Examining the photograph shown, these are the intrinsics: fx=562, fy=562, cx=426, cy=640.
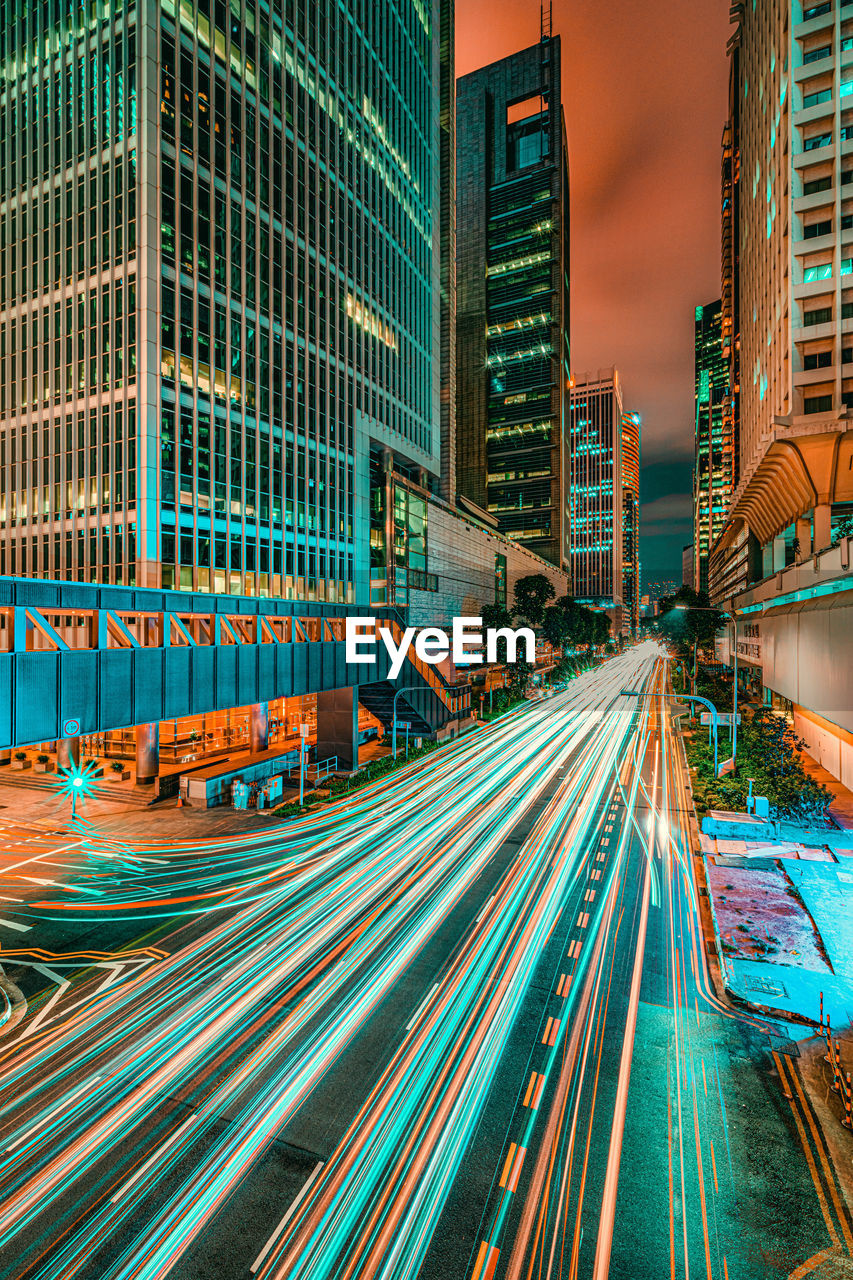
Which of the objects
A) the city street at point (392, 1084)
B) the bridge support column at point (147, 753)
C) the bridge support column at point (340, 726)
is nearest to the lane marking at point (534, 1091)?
the city street at point (392, 1084)

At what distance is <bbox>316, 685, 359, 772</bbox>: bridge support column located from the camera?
39.7 meters

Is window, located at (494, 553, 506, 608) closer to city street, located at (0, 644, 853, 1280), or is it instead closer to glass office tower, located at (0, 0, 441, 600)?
glass office tower, located at (0, 0, 441, 600)

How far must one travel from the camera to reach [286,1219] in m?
9.12

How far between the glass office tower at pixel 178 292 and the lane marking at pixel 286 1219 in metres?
35.4

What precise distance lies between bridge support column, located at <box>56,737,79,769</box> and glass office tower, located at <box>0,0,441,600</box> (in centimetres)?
1216

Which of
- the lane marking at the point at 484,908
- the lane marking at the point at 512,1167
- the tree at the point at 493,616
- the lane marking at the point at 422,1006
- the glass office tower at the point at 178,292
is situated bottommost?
the lane marking at the point at 484,908

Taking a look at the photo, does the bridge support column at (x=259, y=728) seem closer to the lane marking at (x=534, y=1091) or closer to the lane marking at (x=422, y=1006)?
the lane marking at (x=422, y=1006)

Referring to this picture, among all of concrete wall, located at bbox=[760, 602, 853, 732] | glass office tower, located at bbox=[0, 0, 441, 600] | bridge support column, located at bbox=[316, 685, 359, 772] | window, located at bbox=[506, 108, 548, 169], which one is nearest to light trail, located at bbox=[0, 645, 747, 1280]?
concrete wall, located at bbox=[760, 602, 853, 732]

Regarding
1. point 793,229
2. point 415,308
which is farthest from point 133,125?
point 793,229

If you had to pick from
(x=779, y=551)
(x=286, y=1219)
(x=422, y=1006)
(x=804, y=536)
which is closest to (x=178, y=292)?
(x=422, y=1006)

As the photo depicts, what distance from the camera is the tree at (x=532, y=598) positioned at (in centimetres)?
10288

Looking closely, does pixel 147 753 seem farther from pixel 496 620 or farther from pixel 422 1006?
pixel 496 620

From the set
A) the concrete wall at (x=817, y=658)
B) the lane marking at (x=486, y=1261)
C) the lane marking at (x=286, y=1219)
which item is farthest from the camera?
the concrete wall at (x=817, y=658)

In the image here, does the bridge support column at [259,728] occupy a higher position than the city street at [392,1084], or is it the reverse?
the bridge support column at [259,728]
